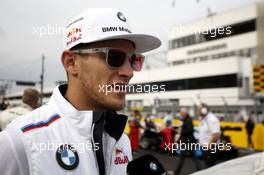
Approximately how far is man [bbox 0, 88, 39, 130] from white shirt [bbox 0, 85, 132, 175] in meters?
3.04

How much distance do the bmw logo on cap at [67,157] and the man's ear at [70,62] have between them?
1.36 feet

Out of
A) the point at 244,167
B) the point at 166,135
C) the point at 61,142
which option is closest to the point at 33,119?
the point at 61,142

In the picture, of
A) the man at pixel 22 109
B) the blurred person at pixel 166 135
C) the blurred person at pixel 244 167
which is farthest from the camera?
the blurred person at pixel 166 135

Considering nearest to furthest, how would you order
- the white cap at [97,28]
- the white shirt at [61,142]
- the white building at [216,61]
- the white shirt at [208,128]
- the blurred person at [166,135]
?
1. the white shirt at [61,142]
2. the white cap at [97,28]
3. the white shirt at [208,128]
4. the blurred person at [166,135]
5. the white building at [216,61]

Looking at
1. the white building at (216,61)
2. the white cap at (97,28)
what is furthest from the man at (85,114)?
the white building at (216,61)

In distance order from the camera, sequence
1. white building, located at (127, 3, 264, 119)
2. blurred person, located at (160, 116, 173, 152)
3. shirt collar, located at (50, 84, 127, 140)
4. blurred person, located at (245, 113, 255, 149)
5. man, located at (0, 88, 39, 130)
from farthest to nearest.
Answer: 1. white building, located at (127, 3, 264, 119)
2. blurred person, located at (245, 113, 255, 149)
3. blurred person, located at (160, 116, 173, 152)
4. man, located at (0, 88, 39, 130)
5. shirt collar, located at (50, 84, 127, 140)

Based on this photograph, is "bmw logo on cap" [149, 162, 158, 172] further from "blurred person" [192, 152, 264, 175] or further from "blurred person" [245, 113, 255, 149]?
"blurred person" [245, 113, 255, 149]

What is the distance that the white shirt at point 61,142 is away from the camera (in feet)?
3.87

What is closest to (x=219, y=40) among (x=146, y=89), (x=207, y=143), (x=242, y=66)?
(x=242, y=66)

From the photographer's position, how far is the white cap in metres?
1.48

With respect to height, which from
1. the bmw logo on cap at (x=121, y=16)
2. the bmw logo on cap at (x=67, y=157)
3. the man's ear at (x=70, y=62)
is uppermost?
the bmw logo on cap at (x=121, y=16)

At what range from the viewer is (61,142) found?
128 cm

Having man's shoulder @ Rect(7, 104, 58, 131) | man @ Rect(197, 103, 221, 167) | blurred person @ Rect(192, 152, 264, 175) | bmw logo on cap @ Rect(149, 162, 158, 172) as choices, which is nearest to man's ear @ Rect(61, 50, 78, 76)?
man's shoulder @ Rect(7, 104, 58, 131)

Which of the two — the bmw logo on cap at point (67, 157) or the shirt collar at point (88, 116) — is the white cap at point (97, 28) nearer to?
the shirt collar at point (88, 116)
